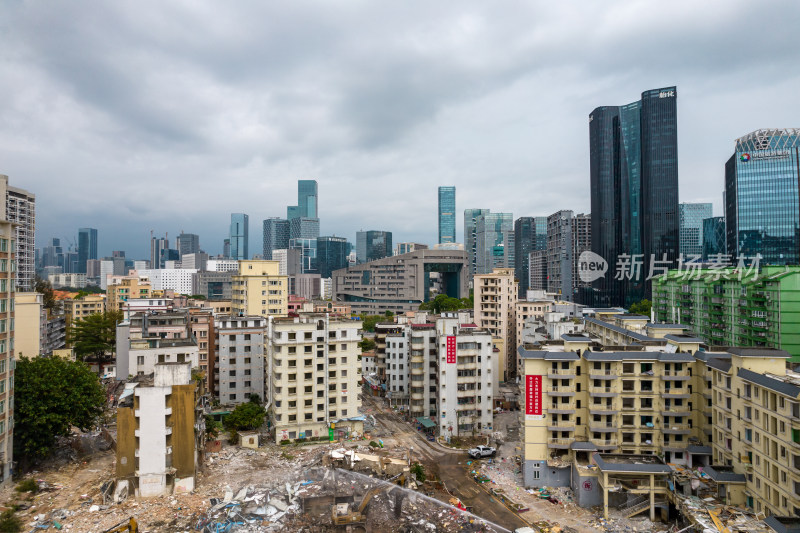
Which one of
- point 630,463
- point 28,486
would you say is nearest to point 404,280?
point 630,463

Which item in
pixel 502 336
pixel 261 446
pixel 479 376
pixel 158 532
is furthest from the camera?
pixel 502 336

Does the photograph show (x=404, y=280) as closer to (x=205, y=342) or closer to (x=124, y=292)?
(x=124, y=292)

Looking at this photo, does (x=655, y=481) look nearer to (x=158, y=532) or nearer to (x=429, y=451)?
(x=429, y=451)

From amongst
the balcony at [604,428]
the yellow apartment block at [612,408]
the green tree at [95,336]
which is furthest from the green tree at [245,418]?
the green tree at [95,336]

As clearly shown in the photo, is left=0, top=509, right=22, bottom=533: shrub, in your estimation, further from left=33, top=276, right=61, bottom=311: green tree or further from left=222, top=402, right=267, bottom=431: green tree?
left=33, top=276, right=61, bottom=311: green tree

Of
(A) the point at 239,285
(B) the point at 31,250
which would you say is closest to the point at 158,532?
(A) the point at 239,285

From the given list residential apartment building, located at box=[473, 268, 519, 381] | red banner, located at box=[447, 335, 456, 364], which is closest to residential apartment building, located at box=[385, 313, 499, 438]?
red banner, located at box=[447, 335, 456, 364]

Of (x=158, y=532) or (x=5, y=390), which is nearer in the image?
(x=158, y=532)
